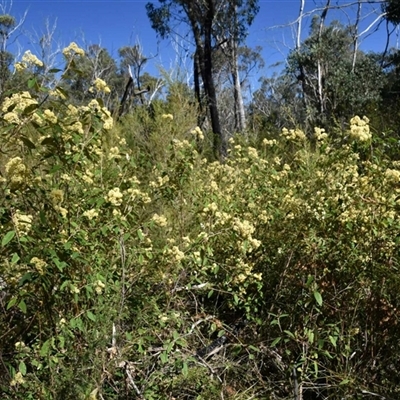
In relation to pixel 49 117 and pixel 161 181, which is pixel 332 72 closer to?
pixel 161 181

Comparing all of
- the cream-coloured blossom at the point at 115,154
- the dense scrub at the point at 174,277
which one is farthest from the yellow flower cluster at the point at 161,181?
the cream-coloured blossom at the point at 115,154

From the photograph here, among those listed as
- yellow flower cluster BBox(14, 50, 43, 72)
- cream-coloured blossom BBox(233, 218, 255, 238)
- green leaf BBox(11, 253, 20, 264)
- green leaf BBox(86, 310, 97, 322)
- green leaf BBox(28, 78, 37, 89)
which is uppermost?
yellow flower cluster BBox(14, 50, 43, 72)

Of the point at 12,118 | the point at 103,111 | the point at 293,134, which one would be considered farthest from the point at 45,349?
the point at 293,134

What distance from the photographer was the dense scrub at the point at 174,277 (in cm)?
159

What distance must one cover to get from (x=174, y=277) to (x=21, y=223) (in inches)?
25.0

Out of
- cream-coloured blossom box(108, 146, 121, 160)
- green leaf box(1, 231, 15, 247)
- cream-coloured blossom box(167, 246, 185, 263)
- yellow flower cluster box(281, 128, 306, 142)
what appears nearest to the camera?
green leaf box(1, 231, 15, 247)

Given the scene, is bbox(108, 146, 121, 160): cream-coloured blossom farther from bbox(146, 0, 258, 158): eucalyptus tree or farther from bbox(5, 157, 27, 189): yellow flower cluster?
bbox(146, 0, 258, 158): eucalyptus tree

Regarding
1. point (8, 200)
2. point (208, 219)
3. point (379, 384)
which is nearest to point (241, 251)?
point (208, 219)

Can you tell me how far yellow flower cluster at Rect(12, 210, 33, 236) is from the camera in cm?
149

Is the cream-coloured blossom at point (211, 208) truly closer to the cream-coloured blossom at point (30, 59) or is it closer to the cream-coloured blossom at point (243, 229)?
the cream-coloured blossom at point (243, 229)

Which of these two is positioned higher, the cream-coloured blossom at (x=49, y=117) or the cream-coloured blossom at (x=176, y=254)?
the cream-coloured blossom at (x=49, y=117)

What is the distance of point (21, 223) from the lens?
1.58 metres

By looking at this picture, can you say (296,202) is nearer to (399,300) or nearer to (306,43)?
(399,300)

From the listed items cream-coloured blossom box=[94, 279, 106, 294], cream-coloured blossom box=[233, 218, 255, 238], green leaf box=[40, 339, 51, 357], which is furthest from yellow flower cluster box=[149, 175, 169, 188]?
green leaf box=[40, 339, 51, 357]
